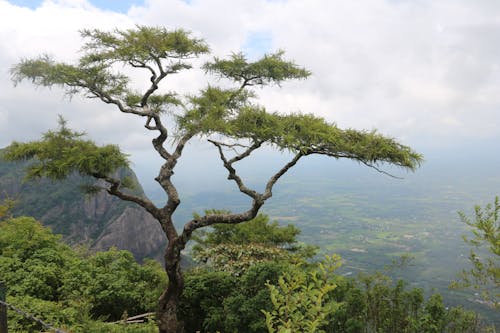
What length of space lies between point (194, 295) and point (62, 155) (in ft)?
15.0

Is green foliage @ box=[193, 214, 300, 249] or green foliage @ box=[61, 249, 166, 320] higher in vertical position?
green foliage @ box=[193, 214, 300, 249]

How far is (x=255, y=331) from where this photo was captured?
299 inches

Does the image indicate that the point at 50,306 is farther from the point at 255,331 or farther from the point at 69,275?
the point at 255,331

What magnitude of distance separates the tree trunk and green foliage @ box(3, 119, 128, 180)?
8.13ft

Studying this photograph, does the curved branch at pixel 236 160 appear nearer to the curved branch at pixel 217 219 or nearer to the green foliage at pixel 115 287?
the curved branch at pixel 217 219

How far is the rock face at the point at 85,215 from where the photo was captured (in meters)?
54.7

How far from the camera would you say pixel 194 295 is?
882 cm

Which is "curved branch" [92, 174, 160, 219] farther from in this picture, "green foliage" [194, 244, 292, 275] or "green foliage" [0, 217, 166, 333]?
"green foliage" [194, 244, 292, 275]

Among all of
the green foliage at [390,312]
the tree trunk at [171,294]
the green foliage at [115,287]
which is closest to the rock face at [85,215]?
the green foliage at [115,287]

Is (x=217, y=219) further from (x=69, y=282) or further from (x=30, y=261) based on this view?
(x=30, y=261)

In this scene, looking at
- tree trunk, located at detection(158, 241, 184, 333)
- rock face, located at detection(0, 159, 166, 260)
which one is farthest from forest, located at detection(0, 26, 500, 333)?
rock face, located at detection(0, 159, 166, 260)

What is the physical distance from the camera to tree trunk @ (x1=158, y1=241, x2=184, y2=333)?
8016mm

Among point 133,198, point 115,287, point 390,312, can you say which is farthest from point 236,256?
point 390,312

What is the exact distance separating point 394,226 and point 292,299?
16799 cm
